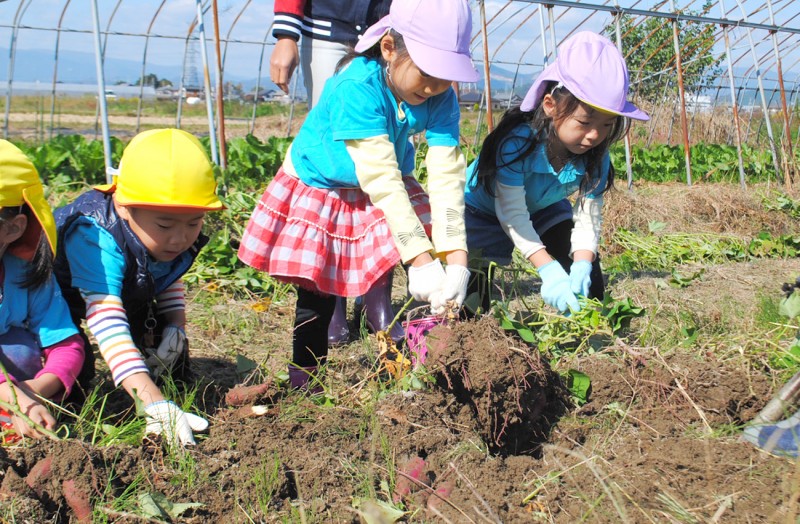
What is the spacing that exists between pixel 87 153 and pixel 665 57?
12.4m

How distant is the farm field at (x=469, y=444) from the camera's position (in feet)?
5.45

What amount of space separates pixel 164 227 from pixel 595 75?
144cm

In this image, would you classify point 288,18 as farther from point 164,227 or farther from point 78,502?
point 78,502

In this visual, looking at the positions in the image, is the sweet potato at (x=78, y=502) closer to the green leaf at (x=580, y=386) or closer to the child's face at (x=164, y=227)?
the child's face at (x=164, y=227)

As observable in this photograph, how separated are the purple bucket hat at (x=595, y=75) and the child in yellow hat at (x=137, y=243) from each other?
1.23m

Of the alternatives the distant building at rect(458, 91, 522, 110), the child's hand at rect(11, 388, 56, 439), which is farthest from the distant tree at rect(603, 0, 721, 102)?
the child's hand at rect(11, 388, 56, 439)

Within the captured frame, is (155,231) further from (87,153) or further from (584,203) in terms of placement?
(87,153)

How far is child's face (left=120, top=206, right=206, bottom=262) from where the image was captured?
82.8 inches

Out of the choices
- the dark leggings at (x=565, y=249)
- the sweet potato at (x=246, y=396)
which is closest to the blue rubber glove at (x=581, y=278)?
the dark leggings at (x=565, y=249)

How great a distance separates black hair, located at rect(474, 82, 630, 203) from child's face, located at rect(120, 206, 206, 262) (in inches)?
44.3

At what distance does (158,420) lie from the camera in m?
1.89

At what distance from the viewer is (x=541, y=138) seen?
2730 millimetres

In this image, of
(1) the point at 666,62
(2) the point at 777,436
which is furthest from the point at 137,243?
(1) the point at 666,62

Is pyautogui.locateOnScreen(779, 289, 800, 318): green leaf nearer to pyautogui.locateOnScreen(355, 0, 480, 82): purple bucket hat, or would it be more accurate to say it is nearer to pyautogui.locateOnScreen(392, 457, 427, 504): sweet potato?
pyautogui.locateOnScreen(355, 0, 480, 82): purple bucket hat
